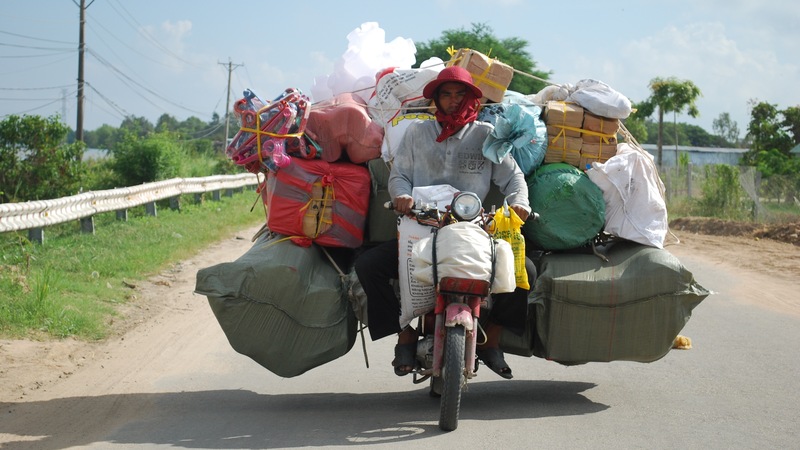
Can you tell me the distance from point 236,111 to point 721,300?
23.4ft

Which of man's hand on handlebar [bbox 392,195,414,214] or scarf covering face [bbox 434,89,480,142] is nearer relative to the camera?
man's hand on handlebar [bbox 392,195,414,214]

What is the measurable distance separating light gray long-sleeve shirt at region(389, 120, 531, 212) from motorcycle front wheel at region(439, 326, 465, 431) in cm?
124

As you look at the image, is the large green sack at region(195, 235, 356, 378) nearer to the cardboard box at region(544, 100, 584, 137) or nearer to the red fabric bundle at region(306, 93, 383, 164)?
the red fabric bundle at region(306, 93, 383, 164)

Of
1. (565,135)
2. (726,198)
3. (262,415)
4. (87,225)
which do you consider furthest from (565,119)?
(726,198)

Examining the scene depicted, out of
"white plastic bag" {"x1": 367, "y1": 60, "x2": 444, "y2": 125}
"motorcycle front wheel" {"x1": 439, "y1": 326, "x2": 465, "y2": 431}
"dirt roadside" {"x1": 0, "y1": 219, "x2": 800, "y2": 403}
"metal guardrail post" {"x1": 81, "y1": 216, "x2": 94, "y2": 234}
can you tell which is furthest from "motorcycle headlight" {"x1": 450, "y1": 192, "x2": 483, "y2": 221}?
"metal guardrail post" {"x1": 81, "y1": 216, "x2": 94, "y2": 234}

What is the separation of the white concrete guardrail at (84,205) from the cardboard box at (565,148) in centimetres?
229

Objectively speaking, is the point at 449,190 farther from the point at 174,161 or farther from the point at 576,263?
the point at 174,161

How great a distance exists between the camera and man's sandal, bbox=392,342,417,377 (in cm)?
593

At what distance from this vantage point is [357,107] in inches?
265

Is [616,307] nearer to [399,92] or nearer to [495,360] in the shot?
[495,360]

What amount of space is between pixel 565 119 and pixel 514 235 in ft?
4.22

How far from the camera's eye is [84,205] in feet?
48.3

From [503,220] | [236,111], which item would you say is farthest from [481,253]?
[236,111]

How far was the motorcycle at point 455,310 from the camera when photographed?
207 inches
